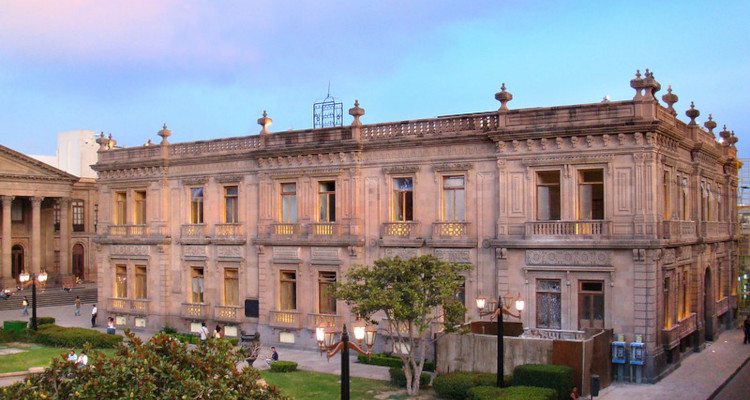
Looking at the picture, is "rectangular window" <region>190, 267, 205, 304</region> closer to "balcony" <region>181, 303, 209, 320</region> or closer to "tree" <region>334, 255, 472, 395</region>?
"balcony" <region>181, 303, 209, 320</region>

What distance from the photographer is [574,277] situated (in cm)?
2859

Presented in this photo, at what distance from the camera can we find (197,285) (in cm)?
3888

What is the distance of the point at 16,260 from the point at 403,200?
1780 inches

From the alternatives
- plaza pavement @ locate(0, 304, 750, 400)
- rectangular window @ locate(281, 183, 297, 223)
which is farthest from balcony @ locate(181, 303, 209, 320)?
rectangular window @ locate(281, 183, 297, 223)

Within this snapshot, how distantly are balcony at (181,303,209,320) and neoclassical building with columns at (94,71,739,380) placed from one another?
89 mm

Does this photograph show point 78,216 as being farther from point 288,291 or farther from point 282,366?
point 282,366

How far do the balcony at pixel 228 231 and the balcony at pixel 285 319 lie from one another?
4.55 m

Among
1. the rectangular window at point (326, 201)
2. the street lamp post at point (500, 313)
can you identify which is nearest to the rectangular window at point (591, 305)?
the street lamp post at point (500, 313)

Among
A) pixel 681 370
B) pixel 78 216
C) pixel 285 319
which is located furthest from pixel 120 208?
pixel 78 216

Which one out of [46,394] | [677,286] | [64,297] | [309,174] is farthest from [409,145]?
[64,297]

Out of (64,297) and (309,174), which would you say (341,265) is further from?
(64,297)

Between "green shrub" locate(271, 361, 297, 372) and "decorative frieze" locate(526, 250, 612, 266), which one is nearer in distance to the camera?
"decorative frieze" locate(526, 250, 612, 266)

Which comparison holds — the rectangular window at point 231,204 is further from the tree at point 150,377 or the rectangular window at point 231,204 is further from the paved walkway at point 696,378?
the tree at point 150,377

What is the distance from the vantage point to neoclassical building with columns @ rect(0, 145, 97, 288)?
6044 cm
